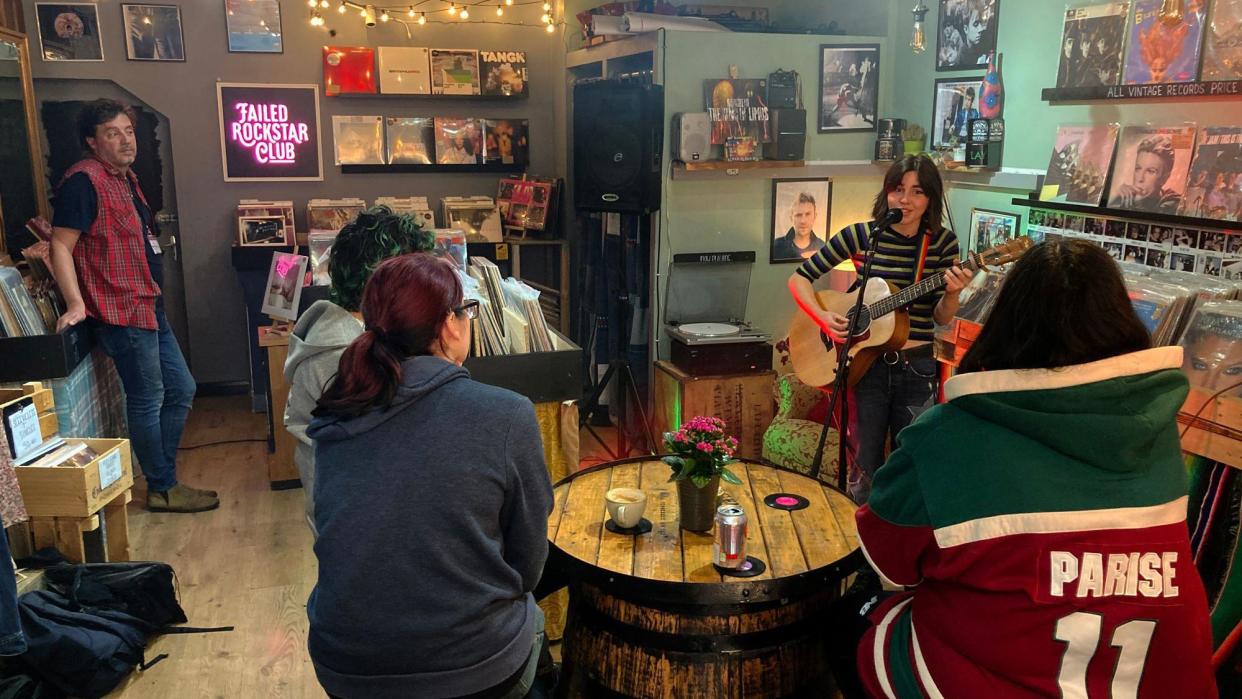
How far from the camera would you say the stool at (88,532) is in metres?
2.97

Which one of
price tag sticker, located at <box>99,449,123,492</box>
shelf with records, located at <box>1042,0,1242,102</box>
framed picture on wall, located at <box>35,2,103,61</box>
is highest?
framed picture on wall, located at <box>35,2,103,61</box>

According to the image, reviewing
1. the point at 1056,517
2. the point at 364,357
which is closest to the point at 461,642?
the point at 364,357

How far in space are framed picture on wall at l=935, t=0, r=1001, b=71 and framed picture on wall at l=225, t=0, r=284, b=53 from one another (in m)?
3.55

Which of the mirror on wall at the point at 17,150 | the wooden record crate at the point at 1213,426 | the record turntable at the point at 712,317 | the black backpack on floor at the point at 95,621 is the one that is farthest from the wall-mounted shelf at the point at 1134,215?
the mirror on wall at the point at 17,150

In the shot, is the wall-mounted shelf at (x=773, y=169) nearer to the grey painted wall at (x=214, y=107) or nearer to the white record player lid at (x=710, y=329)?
the white record player lid at (x=710, y=329)

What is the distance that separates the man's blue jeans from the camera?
148 inches

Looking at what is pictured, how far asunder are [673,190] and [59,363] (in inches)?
99.5

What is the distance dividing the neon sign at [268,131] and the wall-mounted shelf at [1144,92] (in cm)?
400

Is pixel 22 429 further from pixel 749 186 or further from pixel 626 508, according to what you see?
pixel 749 186

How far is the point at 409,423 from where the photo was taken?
1516mm

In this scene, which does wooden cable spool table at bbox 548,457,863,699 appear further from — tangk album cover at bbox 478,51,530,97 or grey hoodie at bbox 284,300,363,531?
tangk album cover at bbox 478,51,530,97

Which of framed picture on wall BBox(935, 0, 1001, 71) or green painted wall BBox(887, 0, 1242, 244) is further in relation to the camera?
framed picture on wall BBox(935, 0, 1001, 71)

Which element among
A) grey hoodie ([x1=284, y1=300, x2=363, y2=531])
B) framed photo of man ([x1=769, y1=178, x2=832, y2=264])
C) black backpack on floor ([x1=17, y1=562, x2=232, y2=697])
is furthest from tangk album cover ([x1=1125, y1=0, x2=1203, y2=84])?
black backpack on floor ([x1=17, y1=562, x2=232, y2=697])

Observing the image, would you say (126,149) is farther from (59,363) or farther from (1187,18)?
(1187,18)
